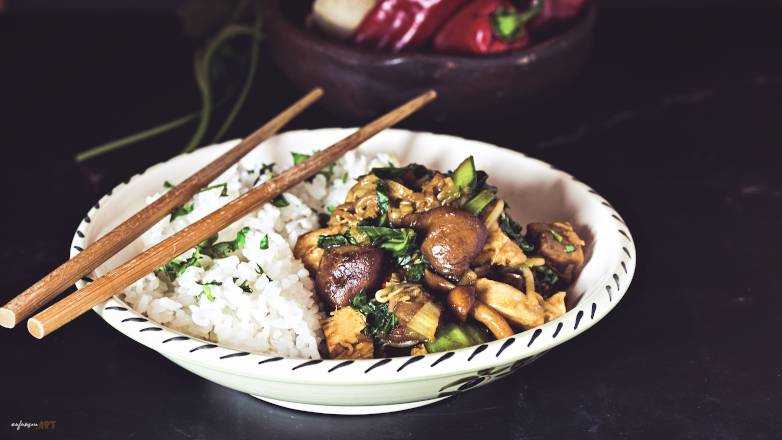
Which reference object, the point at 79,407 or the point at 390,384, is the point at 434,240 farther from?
the point at 79,407

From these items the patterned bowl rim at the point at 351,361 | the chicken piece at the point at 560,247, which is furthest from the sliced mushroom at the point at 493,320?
the chicken piece at the point at 560,247

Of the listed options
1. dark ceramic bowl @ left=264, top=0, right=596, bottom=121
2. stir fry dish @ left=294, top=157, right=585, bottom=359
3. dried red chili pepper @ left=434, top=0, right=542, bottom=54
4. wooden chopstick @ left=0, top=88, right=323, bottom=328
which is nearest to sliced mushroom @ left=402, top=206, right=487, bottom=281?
stir fry dish @ left=294, top=157, right=585, bottom=359

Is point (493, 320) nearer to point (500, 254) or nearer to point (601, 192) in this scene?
point (500, 254)

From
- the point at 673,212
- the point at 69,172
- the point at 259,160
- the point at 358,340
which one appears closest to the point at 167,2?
the point at 69,172

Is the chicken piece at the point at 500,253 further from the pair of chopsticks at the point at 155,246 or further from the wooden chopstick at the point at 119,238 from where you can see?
the wooden chopstick at the point at 119,238

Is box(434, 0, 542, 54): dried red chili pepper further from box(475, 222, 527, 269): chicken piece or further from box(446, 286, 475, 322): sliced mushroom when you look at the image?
box(446, 286, 475, 322): sliced mushroom

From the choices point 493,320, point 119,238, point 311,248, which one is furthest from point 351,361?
point 119,238
